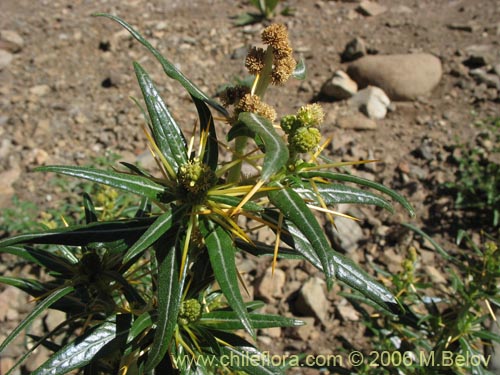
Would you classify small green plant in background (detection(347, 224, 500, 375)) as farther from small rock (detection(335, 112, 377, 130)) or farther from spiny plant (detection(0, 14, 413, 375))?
small rock (detection(335, 112, 377, 130))

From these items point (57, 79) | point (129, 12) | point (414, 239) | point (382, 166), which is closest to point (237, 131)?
point (414, 239)

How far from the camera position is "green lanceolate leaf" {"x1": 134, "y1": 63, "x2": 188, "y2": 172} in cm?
145

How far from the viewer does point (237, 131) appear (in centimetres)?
128

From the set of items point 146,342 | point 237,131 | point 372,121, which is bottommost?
point 146,342

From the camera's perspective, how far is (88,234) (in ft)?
4.31

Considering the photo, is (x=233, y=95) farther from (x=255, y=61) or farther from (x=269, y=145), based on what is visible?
(x=269, y=145)

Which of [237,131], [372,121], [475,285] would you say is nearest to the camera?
[237,131]

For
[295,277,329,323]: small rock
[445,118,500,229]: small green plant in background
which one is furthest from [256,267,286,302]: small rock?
[445,118,500,229]: small green plant in background

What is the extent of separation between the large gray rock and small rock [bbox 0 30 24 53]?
4018 millimetres

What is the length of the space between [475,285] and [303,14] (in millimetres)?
4977

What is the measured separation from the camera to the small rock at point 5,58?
539 centimetres

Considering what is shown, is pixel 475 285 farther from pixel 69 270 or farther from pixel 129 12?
pixel 129 12

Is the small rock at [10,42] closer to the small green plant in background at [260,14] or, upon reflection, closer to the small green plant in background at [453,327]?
the small green plant in background at [260,14]

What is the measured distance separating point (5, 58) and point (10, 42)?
0.82 feet
